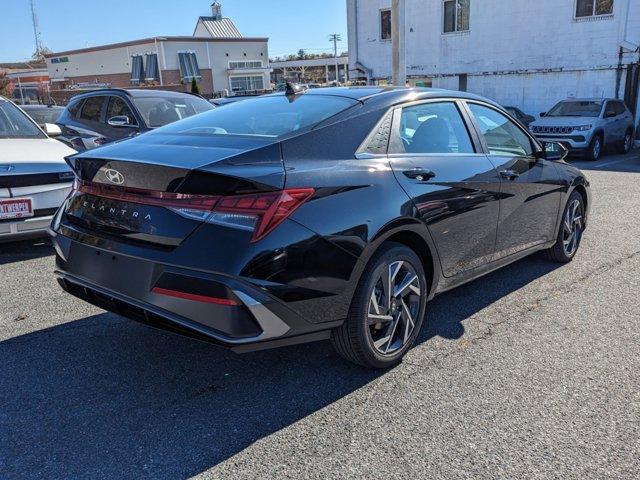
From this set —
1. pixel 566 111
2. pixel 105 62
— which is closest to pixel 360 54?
pixel 566 111

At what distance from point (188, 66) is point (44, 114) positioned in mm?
42953

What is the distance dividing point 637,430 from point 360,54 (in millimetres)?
27232

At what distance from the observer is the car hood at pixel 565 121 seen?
1522cm

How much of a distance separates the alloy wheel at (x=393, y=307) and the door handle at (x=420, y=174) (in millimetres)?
533

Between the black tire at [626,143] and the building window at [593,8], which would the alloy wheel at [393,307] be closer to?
the black tire at [626,143]

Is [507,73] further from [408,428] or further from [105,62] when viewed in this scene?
[105,62]

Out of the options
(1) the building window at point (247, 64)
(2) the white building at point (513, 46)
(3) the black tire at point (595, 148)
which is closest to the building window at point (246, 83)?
(1) the building window at point (247, 64)

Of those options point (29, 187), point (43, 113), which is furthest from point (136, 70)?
point (29, 187)

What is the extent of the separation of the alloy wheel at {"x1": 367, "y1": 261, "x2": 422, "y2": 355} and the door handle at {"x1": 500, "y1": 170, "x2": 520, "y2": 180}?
1.34 meters

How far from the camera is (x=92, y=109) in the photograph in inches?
364

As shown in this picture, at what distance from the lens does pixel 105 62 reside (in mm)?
59688

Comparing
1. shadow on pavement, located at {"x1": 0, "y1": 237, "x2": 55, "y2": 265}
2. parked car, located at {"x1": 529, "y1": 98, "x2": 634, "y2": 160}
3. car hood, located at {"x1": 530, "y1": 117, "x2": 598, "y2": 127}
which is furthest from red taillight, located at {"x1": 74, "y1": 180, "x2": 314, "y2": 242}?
car hood, located at {"x1": 530, "y1": 117, "x2": 598, "y2": 127}

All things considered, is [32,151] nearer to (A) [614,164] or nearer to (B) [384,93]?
(B) [384,93]

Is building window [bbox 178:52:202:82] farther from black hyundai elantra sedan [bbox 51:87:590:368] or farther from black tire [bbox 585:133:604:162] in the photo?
black hyundai elantra sedan [bbox 51:87:590:368]
